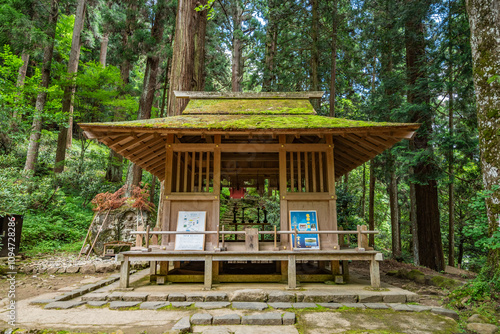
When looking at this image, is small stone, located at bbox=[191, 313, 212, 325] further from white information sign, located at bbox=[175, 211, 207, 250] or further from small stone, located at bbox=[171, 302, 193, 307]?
white information sign, located at bbox=[175, 211, 207, 250]

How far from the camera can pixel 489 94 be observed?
550 cm

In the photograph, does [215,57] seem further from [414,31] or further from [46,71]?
[414,31]

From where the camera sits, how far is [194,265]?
8.08 metres

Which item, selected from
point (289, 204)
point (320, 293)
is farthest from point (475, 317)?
point (289, 204)

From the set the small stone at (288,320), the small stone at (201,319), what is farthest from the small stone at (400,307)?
the small stone at (201,319)

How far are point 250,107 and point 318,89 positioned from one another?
6.79 m

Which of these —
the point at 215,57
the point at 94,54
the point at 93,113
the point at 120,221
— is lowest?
the point at 120,221

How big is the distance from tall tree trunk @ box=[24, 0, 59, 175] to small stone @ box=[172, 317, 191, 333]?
1194 cm

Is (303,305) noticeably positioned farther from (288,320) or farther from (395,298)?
(395,298)

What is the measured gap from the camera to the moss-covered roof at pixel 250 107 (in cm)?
715

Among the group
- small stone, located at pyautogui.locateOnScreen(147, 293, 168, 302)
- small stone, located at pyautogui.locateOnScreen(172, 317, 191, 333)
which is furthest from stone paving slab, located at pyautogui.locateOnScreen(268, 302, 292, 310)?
small stone, located at pyautogui.locateOnScreen(147, 293, 168, 302)

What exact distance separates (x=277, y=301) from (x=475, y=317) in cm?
289

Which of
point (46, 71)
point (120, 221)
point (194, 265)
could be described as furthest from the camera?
point (46, 71)

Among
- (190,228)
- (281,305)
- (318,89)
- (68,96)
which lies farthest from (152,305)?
(68,96)
